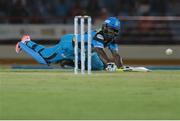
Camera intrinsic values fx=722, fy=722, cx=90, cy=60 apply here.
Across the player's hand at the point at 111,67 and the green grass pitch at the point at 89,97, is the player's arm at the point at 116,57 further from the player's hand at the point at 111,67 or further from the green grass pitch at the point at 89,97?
the green grass pitch at the point at 89,97

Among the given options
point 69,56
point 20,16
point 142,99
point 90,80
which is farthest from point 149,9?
point 142,99

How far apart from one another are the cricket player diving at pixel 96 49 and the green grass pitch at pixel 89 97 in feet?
6.62

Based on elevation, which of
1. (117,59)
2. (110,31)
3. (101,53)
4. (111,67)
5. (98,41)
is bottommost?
(111,67)

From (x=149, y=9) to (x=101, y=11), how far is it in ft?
5.72

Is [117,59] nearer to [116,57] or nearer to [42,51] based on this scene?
[116,57]

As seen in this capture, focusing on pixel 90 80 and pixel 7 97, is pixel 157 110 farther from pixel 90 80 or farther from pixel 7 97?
pixel 90 80

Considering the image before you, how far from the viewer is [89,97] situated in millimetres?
10070

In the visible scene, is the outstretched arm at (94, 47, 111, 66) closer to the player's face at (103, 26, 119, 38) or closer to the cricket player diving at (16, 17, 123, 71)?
the cricket player diving at (16, 17, 123, 71)

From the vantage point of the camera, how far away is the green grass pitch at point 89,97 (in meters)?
8.78

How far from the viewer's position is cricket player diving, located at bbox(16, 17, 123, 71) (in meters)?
15.1

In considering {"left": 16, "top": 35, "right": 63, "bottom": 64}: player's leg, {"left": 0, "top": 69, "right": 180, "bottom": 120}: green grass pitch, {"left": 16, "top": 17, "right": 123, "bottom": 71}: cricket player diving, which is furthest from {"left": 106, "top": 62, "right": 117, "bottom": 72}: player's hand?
{"left": 0, "top": 69, "right": 180, "bottom": 120}: green grass pitch

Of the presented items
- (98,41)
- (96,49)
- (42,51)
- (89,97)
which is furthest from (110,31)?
(89,97)

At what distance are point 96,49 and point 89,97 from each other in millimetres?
5104

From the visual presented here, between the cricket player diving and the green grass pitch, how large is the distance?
2.02m
